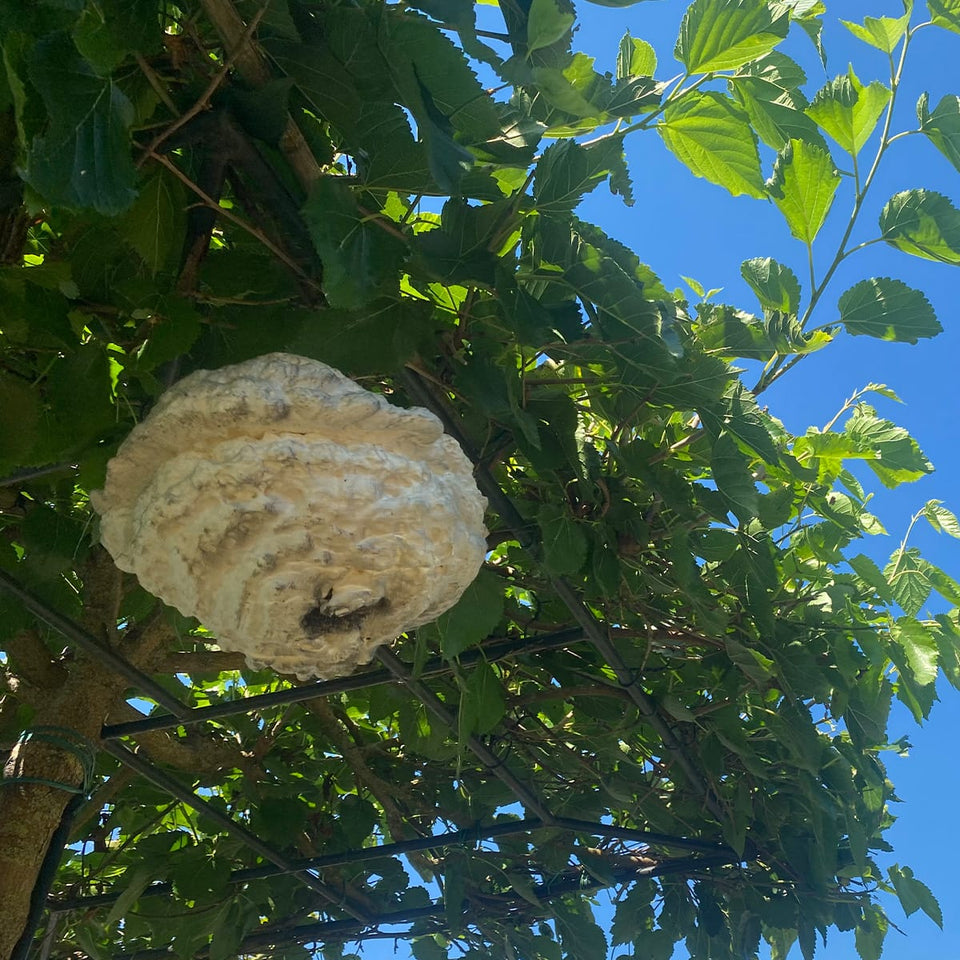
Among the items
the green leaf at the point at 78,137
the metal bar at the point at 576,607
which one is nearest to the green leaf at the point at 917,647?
the metal bar at the point at 576,607

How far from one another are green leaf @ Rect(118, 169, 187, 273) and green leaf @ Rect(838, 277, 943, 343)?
0.82 metres

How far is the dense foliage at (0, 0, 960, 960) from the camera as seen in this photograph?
0.89 meters

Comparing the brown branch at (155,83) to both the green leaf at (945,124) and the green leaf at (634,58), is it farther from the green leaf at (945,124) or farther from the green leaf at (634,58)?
the green leaf at (945,124)

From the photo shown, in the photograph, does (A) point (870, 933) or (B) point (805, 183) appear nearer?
(B) point (805, 183)

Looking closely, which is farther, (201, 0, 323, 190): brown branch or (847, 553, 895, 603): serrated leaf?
(847, 553, 895, 603): serrated leaf

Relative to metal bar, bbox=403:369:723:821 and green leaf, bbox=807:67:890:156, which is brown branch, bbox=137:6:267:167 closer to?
metal bar, bbox=403:369:723:821

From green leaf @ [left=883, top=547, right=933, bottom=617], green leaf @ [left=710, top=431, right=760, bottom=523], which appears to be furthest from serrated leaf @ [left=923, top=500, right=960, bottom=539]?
green leaf @ [left=710, top=431, right=760, bottom=523]

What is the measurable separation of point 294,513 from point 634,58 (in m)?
0.71

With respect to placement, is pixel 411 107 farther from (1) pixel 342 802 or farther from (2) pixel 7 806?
(1) pixel 342 802

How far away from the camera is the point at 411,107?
0.79 metres

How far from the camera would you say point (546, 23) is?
78 cm

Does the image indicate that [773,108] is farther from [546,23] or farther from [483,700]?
[483,700]

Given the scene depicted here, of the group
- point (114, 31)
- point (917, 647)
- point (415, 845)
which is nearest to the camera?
point (114, 31)

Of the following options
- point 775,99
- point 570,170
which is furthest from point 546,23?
point 775,99
